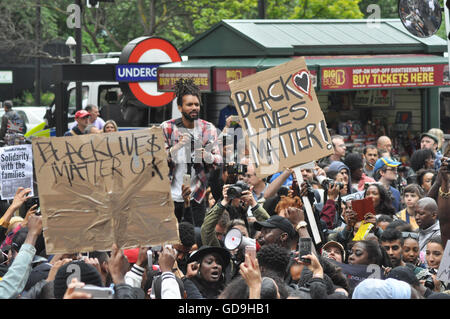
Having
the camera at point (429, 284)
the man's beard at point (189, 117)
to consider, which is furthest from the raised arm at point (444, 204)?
the man's beard at point (189, 117)

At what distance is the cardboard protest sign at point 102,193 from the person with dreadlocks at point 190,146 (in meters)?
1.29

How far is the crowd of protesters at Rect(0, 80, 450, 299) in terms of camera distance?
482cm

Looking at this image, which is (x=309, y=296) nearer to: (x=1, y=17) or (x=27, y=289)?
(x=27, y=289)

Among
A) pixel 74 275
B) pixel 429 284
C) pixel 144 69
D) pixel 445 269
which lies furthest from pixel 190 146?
pixel 144 69

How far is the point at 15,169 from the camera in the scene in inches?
321

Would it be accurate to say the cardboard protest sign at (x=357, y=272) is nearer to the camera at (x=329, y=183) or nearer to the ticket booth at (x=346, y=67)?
the camera at (x=329, y=183)

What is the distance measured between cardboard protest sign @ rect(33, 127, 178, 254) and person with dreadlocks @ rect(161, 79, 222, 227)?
1294 mm

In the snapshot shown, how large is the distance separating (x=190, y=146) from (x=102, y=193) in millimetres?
1790

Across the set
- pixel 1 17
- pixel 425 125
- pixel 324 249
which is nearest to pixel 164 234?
pixel 324 249

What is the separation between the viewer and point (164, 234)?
5578mm

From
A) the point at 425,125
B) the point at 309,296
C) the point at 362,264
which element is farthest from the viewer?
the point at 425,125

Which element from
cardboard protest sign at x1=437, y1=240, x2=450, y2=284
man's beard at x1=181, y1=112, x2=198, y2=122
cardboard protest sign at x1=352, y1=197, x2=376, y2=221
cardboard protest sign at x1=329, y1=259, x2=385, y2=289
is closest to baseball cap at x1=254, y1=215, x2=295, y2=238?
cardboard protest sign at x1=329, y1=259, x2=385, y2=289

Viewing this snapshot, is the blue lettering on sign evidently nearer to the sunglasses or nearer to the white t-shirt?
the white t-shirt
